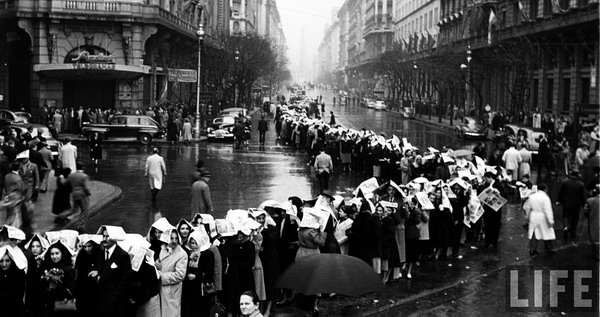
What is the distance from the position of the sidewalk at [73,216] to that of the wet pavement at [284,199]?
1.00 ft

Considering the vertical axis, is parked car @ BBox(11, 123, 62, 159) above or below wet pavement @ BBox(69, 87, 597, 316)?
above

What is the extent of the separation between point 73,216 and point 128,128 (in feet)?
76.1

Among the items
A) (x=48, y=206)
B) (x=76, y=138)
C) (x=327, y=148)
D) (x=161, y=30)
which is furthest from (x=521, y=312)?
(x=161, y=30)

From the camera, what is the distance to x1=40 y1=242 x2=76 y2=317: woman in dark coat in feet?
31.0

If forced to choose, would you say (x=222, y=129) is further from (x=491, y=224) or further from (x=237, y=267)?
(x=237, y=267)

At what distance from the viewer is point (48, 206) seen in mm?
20516

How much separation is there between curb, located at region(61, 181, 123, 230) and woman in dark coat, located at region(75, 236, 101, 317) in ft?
27.0

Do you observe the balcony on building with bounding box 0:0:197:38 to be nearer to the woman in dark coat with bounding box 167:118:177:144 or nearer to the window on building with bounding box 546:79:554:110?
the woman in dark coat with bounding box 167:118:177:144

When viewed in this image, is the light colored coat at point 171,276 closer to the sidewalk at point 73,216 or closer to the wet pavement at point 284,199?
the wet pavement at point 284,199

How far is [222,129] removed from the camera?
4525cm

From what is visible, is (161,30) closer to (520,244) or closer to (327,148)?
(327,148)

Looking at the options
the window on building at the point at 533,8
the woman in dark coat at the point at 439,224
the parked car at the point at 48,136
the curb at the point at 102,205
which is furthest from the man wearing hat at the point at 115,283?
the window on building at the point at 533,8

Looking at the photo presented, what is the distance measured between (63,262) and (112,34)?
42165 millimetres

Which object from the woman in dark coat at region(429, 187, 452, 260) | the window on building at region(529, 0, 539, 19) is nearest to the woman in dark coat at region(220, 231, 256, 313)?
the woman in dark coat at region(429, 187, 452, 260)
